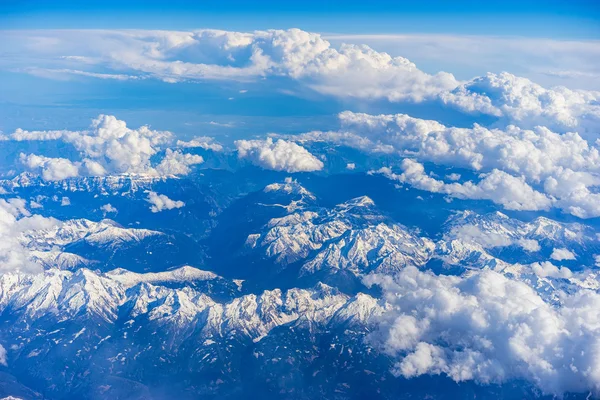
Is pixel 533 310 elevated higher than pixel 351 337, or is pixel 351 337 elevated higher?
pixel 533 310

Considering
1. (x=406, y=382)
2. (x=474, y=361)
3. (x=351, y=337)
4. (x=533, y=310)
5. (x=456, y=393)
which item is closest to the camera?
(x=533, y=310)

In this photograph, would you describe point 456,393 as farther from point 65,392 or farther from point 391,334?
point 65,392

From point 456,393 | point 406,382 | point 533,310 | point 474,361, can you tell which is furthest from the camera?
point 406,382

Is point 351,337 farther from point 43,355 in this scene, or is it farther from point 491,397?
point 43,355

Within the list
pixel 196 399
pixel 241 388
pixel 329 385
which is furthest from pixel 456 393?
pixel 196 399

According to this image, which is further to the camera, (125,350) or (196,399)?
(125,350)

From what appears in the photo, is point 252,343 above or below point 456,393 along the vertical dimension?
below

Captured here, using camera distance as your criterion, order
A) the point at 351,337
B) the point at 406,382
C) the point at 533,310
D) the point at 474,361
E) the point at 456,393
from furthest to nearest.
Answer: the point at 351,337 < the point at 406,382 < the point at 456,393 < the point at 474,361 < the point at 533,310

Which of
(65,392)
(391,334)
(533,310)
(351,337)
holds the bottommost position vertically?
(65,392)

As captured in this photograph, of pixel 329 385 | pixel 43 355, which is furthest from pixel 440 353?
pixel 43 355
